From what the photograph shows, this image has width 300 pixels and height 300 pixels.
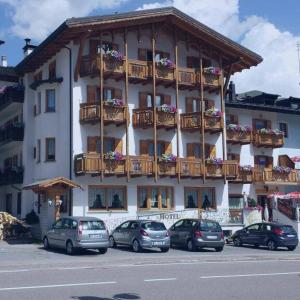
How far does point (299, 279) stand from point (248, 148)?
26816 millimetres

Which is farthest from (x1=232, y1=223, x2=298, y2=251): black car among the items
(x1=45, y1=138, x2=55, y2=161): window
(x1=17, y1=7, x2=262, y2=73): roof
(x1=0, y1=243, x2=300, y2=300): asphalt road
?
(x1=17, y1=7, x2=262, y2=73): roof

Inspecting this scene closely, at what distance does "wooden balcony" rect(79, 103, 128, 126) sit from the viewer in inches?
1244

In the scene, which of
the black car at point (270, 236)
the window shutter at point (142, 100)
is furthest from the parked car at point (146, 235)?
the window shutter at point (142, 100)

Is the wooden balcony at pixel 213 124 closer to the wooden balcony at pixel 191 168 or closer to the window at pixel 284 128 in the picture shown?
the wooden balcony at pixel 191 168

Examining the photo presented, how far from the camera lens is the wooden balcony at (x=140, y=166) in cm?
3203

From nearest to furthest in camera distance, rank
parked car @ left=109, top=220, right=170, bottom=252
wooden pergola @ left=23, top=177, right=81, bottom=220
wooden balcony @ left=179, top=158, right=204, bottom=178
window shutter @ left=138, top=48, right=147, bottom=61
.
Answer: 1. parked car @ left=109, top=220, right=170, bottom=252
2. wooden pergola @ left=23, top=177, right=81, bottom=220
3. wooden balcony @ left=179, top=158, right=204, bottom=178
4. window shutter @ left=138, top=48, right=147, bottom=61

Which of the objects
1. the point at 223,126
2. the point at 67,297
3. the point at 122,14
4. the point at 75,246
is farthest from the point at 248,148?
the point at 67,297

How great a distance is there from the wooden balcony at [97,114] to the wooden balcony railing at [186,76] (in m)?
5.19

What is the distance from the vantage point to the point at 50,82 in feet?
110

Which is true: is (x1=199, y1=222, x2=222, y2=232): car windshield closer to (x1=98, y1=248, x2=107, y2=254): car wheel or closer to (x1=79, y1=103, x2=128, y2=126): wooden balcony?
(x1=98, y1=248, x2=107, y2=254): car wheel

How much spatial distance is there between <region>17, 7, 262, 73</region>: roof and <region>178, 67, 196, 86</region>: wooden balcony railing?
249 centimetres

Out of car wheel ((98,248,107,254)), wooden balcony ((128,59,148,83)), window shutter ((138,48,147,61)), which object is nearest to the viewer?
car wheel ((98,248,107,254))

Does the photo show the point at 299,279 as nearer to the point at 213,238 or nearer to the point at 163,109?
the point at 213,238

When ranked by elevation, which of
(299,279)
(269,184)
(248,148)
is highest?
(248,148)
